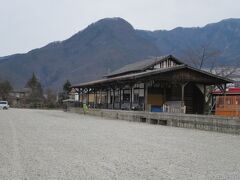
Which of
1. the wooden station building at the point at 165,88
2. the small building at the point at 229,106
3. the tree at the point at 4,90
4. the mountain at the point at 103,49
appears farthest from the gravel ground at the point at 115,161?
the mountain at the point at 103,49

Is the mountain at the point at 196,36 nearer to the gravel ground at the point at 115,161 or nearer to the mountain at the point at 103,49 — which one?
the mountain at the point at 103,49

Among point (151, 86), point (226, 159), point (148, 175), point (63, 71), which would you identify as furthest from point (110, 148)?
point (63, 71)

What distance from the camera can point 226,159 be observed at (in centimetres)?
929

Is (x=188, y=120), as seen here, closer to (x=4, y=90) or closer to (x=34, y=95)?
(x=34, y=95)

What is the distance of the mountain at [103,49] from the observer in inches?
5098

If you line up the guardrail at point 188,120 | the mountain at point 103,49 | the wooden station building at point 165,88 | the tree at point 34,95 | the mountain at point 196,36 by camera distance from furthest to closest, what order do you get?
1. the mountain at point 196,36
2. the mountain at point 103,49
3. the tree at point 34,95
4. the wooden station building at point 165,88
5. the guardrail at point 188,120

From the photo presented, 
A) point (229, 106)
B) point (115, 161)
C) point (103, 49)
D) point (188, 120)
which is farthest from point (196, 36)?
point (115, 161)

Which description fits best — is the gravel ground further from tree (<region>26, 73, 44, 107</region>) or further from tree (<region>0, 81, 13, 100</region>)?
tree (<region>0, 81, 13, 100</region>)

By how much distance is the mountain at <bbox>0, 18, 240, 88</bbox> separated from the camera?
5098 inches

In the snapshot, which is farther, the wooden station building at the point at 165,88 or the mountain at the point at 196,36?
the mountain at the point at 196,36

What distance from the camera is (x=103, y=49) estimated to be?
146 meters

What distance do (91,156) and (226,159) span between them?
10.8ft

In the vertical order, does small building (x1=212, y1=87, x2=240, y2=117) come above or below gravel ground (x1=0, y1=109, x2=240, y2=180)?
above

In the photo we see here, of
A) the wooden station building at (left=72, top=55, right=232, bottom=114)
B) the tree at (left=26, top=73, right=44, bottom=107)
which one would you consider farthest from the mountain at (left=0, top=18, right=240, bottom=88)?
the wooden station building at (left=72, top=55, right=232, bottom=114)
